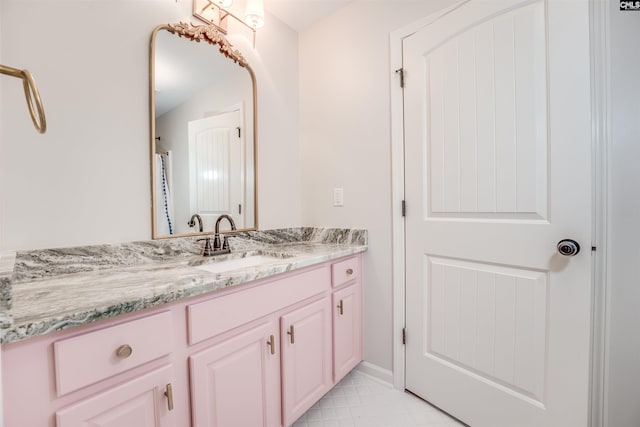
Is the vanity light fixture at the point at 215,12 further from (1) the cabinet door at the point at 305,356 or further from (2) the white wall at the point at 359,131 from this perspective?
(1) the cabinet door at the point at 305,356

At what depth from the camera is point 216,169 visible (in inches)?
60.9

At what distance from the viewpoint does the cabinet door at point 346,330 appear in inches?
58.9

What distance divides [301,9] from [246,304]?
1.86 metres

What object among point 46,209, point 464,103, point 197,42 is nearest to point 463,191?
point 464,103

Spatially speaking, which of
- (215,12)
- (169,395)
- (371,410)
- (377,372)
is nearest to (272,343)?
(169,395)

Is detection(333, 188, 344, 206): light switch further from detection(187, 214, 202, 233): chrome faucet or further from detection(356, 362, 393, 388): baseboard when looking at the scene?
detection(356, 362, 393, 388): baseboard

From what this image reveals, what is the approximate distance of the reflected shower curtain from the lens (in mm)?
1286

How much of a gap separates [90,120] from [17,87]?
208mm

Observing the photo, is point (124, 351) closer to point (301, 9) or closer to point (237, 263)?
point (237, 263)

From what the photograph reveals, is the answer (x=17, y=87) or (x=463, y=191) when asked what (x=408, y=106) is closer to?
(x=463, y=191)

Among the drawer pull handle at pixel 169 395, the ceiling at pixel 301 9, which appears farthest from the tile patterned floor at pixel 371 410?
the ceiling at pixel 301 9

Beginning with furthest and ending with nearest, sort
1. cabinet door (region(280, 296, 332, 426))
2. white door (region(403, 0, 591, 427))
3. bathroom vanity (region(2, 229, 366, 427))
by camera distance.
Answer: cabinet door (region(280, 296, 332, 426)) < white door (region(403, 0, 591, 427)) < bathroom vanity (region(2, 229, 366, 427))

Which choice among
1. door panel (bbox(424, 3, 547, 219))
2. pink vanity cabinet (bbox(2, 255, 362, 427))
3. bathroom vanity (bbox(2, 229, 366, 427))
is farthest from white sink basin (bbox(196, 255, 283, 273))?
door panel (bbox(424, 3, 547, 219))

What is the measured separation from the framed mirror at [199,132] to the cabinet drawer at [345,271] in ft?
1.99
